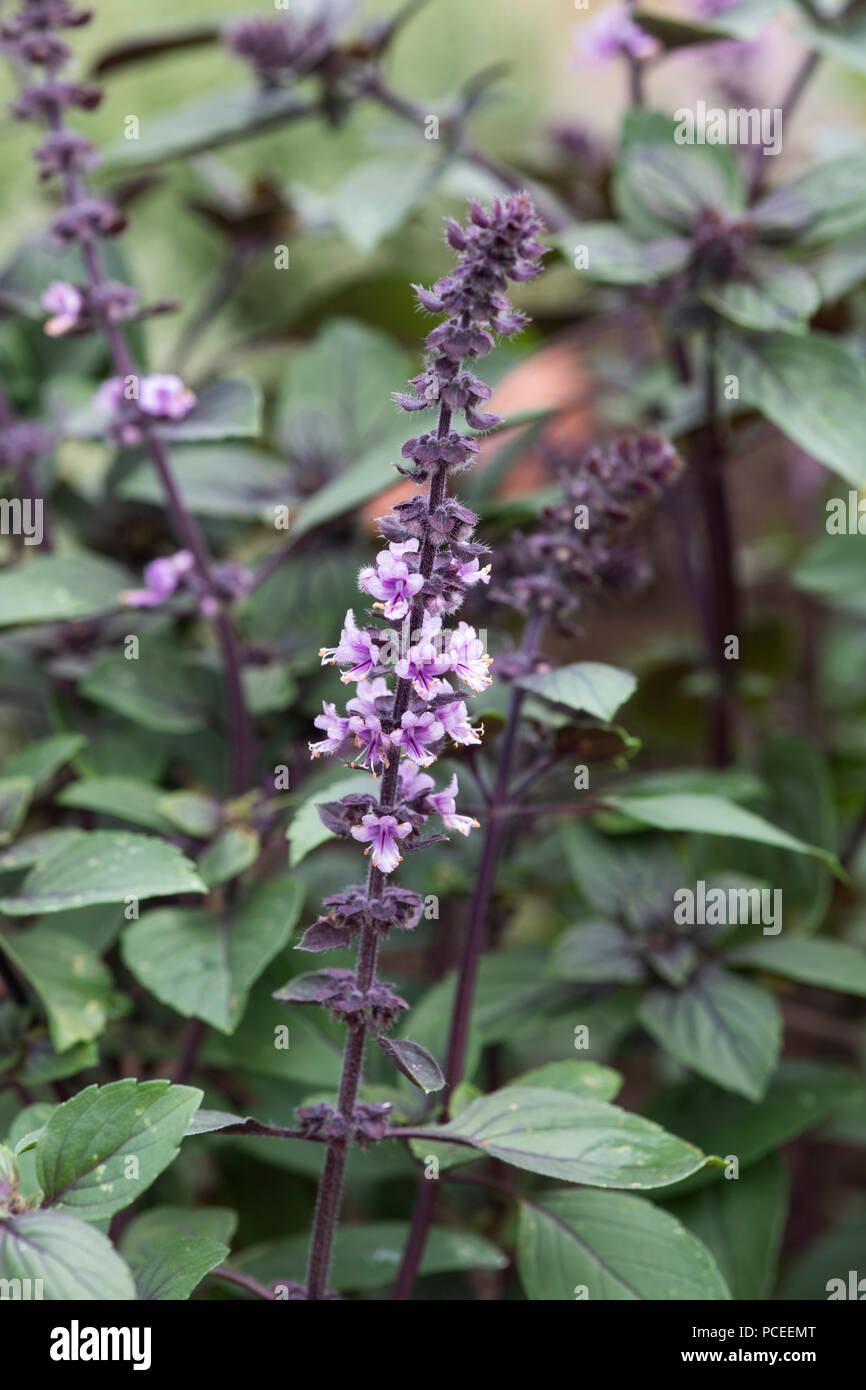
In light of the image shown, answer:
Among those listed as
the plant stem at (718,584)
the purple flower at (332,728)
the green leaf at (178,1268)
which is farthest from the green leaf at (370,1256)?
the plant stem at (718,584)

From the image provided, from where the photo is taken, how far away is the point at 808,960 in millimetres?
1086

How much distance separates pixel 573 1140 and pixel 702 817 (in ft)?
0.92

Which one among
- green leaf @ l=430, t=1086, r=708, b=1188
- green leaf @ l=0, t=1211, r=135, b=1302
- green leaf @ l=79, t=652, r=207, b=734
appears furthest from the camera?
green leaf @ l=79, t=652, r=207, b=734

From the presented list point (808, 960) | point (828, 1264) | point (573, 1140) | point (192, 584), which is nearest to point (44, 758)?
A: point (192, 584)

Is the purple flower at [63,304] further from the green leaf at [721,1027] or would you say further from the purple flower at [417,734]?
the green leaf at [721,1027]

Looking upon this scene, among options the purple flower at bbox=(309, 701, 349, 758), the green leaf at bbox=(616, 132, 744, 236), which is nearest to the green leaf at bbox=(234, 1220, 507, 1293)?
the purple flower at bbox=(309, 701, 349, 758)

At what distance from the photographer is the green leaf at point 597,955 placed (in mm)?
1057

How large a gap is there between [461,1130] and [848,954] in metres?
0.47

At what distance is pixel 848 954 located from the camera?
3.57 feet

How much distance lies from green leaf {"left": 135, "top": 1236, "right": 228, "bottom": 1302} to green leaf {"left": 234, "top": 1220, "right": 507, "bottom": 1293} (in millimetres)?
289

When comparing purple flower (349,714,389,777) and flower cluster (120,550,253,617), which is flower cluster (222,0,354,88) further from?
purple flower (349,714,389,777)

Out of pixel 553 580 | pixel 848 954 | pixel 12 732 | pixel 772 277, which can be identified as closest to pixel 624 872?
pixel 848 954

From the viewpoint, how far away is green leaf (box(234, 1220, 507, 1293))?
0.99 metres

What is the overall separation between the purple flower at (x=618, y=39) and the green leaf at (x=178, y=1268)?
115 cm
